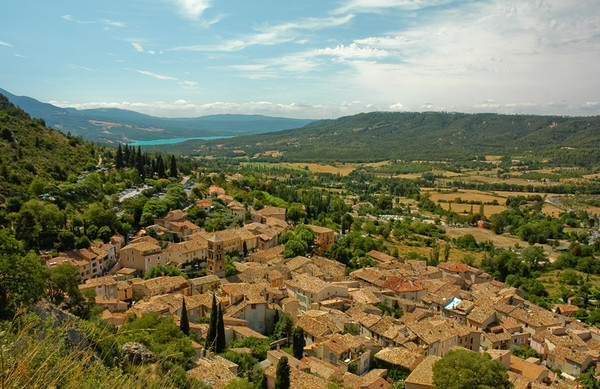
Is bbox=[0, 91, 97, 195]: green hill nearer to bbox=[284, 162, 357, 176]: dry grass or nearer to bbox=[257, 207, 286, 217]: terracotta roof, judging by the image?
bbox=[257, 207, 286, 217]: terracotta roof

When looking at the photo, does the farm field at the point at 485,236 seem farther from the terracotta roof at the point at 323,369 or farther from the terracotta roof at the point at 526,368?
the terracotta roof at the point at 323,369

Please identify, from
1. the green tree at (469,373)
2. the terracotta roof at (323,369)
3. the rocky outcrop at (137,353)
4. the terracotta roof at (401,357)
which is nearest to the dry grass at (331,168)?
the terracotta roof at (401,357)

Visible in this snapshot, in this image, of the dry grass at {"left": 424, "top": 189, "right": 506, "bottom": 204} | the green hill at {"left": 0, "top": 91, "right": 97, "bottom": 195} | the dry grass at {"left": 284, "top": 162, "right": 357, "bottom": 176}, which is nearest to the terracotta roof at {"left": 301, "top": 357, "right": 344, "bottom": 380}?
the green hill at {"left": 0, "top": 91, "right": 97, "bottom": 195}

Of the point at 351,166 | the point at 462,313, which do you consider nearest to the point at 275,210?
the point at 462,313

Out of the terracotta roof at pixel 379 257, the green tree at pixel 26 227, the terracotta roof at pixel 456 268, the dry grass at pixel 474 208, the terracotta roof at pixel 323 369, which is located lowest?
the dry grass at pixel 474 208

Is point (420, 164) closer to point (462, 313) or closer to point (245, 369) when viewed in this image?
point (462, 313)
